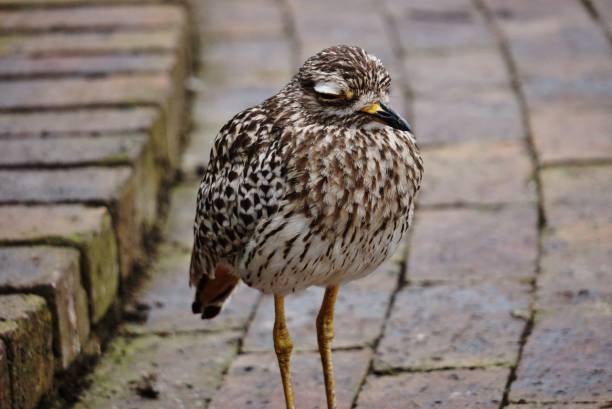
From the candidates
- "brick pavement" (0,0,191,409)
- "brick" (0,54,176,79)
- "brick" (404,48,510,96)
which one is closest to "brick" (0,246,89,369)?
"brick pavement" (0,0,191,409)

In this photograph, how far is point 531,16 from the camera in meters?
8.05

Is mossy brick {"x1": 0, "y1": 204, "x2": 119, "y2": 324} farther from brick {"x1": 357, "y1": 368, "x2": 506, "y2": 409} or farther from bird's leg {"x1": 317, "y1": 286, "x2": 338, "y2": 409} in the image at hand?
brick {"x1": 357, "y1": 368, "x2": 506, "y2": 409}

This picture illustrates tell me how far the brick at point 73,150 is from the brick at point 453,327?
137cm

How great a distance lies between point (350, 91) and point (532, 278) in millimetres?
1553

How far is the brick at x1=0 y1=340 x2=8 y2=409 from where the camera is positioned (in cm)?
392

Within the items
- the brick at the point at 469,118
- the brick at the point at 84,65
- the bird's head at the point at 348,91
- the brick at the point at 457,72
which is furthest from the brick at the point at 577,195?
the brick at the point at 84,65

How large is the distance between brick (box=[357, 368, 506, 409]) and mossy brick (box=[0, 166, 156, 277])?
1292 mm

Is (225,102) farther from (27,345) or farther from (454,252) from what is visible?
(27,345)

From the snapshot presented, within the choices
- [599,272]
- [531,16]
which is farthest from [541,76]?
[599,272]

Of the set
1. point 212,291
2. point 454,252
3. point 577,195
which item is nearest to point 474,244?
point 454,252

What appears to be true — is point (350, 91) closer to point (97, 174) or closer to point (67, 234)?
point (67, 234)

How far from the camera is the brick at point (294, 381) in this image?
14.6ft

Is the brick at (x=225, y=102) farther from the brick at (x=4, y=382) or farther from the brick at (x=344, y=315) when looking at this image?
the brick at (x=4, y=382)

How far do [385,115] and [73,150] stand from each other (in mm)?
2110
